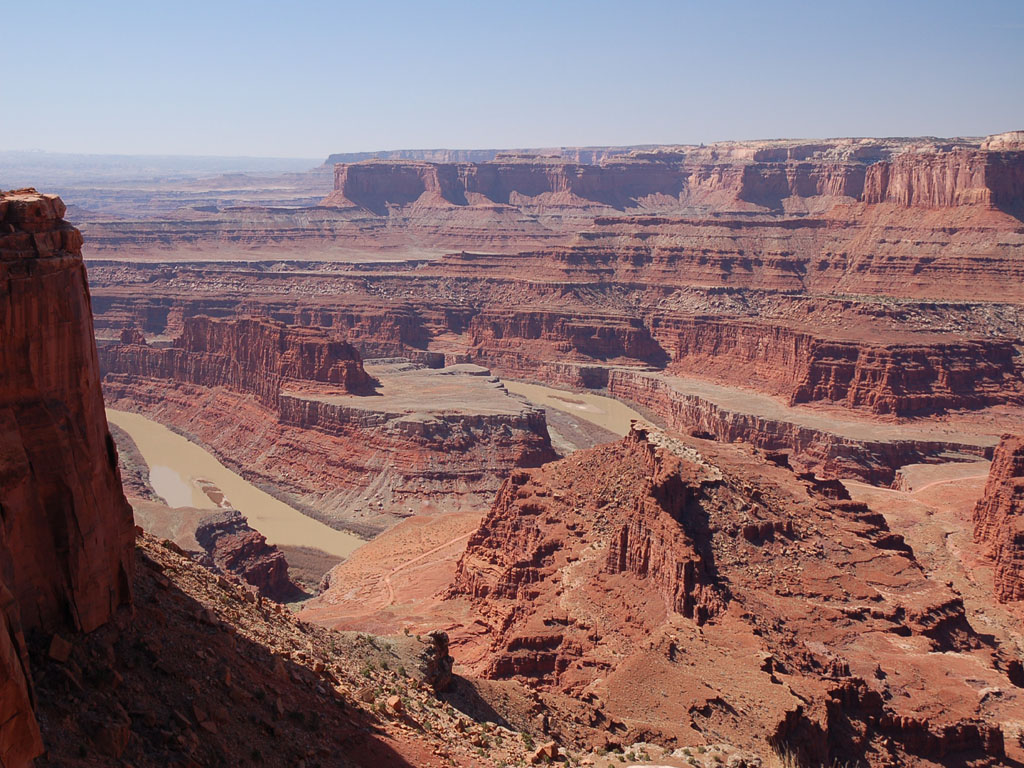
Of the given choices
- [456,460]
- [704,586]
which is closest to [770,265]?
[456,460]

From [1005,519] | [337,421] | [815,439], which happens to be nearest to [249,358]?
[337,421]

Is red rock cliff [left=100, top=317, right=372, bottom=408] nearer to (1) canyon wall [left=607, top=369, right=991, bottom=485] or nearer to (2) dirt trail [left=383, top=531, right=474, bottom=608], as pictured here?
(1) canyon wall [left=607, top=369, right=991, bottom=485]

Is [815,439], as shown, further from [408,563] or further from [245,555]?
[245,555]

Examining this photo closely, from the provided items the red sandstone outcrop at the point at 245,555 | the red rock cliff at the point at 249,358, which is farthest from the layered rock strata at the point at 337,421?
the red sandstone outcrop at the point at 245,555

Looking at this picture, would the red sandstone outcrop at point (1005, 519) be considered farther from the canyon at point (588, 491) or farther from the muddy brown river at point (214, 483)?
the muddy brown river at point (214, 483)

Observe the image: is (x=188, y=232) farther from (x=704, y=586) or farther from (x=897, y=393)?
(x=704, y=586)
